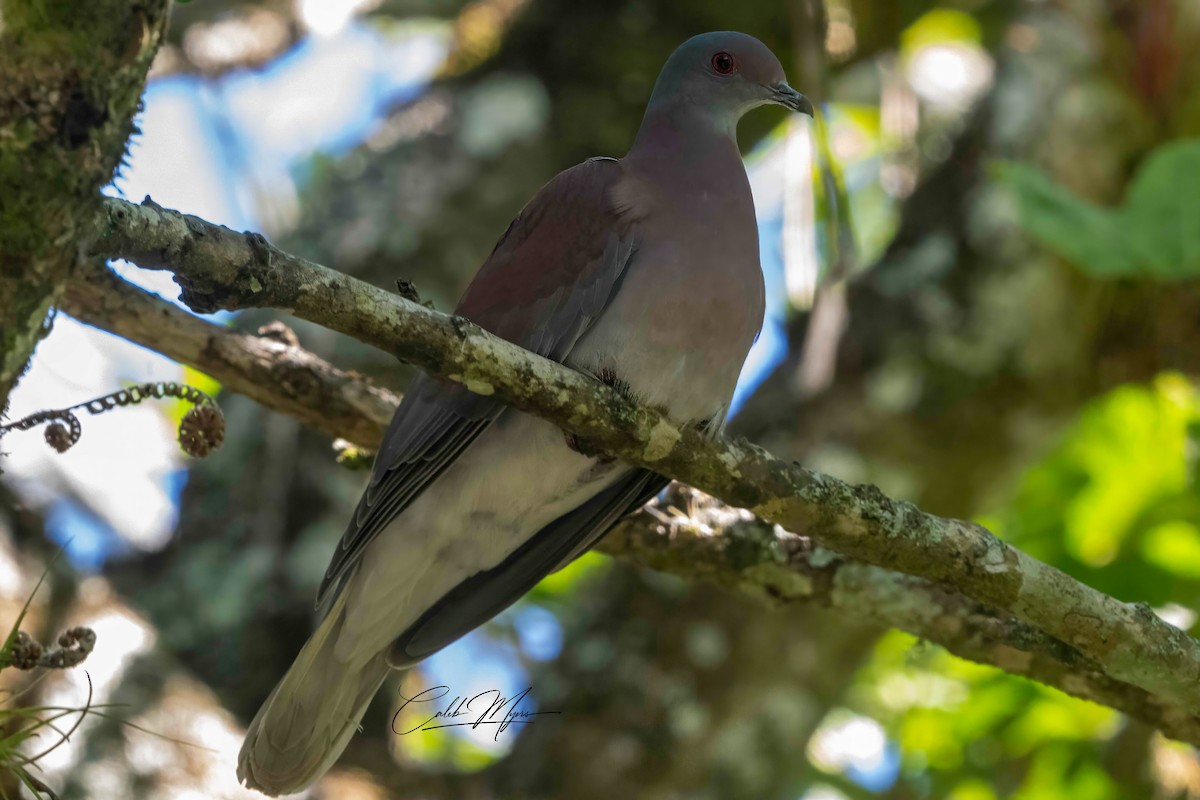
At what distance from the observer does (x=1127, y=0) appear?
498 centimetres

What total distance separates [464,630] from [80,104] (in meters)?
2.10

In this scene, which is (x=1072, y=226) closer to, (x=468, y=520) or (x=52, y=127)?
(x=468, y=520)

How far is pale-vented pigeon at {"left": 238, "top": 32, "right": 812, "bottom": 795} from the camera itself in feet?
8.80

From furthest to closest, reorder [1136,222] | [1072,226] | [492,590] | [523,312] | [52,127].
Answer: [1136,222] → [1072,226] → [492,590] → [523,312] → [52,127]

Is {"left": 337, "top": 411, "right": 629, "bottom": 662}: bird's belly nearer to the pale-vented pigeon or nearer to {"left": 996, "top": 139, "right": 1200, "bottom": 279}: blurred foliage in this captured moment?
the pale-vented pigeon

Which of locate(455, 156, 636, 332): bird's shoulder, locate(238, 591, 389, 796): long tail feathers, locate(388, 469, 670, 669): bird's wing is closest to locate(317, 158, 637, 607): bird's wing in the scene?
locate(455, 156, 636, 332): bird's shoulder

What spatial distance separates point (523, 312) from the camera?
2773 mm

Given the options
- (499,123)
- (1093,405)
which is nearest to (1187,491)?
(1093,405)

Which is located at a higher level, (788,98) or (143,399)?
(788,98)

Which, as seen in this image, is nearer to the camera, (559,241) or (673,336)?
(673,336)

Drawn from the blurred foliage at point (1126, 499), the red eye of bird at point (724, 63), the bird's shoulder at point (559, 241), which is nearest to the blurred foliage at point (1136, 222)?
the blurred foliage at point (1126, 499)

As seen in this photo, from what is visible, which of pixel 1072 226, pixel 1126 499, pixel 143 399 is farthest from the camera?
pixel 1126 499

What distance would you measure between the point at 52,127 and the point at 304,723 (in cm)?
205

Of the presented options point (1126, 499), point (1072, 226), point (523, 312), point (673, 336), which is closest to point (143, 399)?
point (523, 312)
